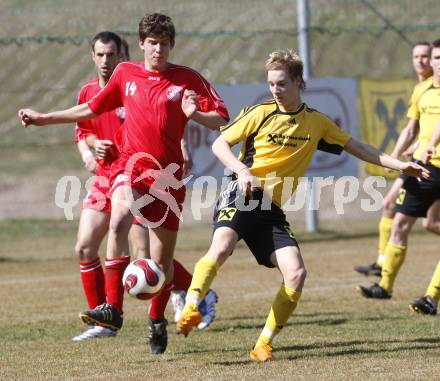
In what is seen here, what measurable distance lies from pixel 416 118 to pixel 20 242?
7.82m

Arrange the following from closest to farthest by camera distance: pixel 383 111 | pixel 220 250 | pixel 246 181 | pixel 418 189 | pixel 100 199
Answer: pixel 246 181
pixel 220 250
pixel 100 199
pixel 418 189
pixel 383 111

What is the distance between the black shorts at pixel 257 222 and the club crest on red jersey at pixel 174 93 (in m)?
0.71

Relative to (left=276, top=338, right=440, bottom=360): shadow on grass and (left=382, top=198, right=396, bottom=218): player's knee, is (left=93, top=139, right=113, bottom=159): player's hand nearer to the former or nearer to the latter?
(left=276, top=338, right=440, bottom=360): shadow on grass

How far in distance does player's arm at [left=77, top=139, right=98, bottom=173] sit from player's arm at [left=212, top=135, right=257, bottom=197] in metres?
1.88

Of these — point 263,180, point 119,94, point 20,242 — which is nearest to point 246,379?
point 263,180

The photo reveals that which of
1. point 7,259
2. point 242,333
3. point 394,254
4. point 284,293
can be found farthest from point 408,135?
point 7,259

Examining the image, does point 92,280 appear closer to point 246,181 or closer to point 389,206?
point 246,181

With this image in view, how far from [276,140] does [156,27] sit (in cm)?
105

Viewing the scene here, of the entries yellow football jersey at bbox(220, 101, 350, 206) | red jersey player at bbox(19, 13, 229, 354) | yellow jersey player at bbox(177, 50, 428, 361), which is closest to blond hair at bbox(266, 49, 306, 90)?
yellow jersey player at bbox(177, 50, 428, 361)

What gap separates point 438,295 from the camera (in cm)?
859

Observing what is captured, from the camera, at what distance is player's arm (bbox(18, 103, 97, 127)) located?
23.1 ft

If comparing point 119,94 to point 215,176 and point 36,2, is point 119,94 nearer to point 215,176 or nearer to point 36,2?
point 215,176

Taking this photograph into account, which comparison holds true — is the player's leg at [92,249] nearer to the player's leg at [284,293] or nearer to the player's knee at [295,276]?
the player's leg at [284,293]

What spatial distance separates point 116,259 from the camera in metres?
7.20
